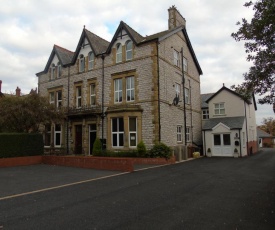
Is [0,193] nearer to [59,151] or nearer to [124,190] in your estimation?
[124,190]

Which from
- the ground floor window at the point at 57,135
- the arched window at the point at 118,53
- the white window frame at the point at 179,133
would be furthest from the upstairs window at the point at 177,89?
the ground floor window at the point at 57,135

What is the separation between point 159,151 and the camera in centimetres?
1834

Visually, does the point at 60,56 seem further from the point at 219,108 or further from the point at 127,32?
the point at 219,108

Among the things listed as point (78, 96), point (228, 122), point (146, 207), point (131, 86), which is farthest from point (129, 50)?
point (146, 207)

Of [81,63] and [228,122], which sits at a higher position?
[81,63]

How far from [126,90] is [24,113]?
8.26 meters

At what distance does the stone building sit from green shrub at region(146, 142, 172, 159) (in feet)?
2.15

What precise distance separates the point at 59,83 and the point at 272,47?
22965mm

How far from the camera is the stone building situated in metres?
19.9

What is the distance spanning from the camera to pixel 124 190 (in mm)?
9203

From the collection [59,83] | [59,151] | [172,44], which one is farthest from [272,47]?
[59,83]

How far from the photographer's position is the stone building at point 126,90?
65.4 ft

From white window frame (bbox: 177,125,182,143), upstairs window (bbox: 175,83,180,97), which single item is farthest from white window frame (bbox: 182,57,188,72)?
white window frame (bbox: 177,125,182,143)

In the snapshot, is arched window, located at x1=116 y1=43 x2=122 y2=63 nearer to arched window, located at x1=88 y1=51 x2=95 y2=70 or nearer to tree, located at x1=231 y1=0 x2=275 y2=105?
arched window, located at x1=88 y1=51 x2=95 y2=70
